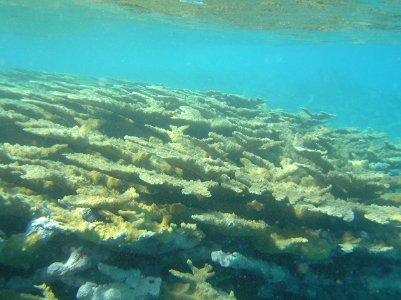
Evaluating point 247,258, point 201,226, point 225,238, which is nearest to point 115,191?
point 201,226

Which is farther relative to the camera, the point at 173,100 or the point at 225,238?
the point at 173,100

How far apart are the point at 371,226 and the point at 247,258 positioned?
85.5 inches

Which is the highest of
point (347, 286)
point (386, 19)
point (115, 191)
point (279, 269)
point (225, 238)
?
point (386, 19)

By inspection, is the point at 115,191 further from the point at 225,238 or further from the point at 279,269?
the point at 279,269

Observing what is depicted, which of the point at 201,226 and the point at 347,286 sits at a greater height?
the point at 201,226

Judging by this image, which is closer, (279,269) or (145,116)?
Answer: (279,269)

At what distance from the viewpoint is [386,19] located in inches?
898

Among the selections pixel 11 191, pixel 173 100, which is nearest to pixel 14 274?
pixel 11 191

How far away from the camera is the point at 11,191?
3.89 meters

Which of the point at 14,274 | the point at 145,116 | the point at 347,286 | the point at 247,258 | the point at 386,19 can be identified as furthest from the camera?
the point at 386,19

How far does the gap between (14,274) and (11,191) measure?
98 cm

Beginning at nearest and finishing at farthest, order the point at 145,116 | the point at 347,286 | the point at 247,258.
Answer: the point at 247,258 < the point at 347,286 < the point at 145,116

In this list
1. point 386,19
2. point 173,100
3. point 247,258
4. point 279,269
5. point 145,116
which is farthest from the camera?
point 386,19

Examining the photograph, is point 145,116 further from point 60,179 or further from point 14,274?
point 14,274
